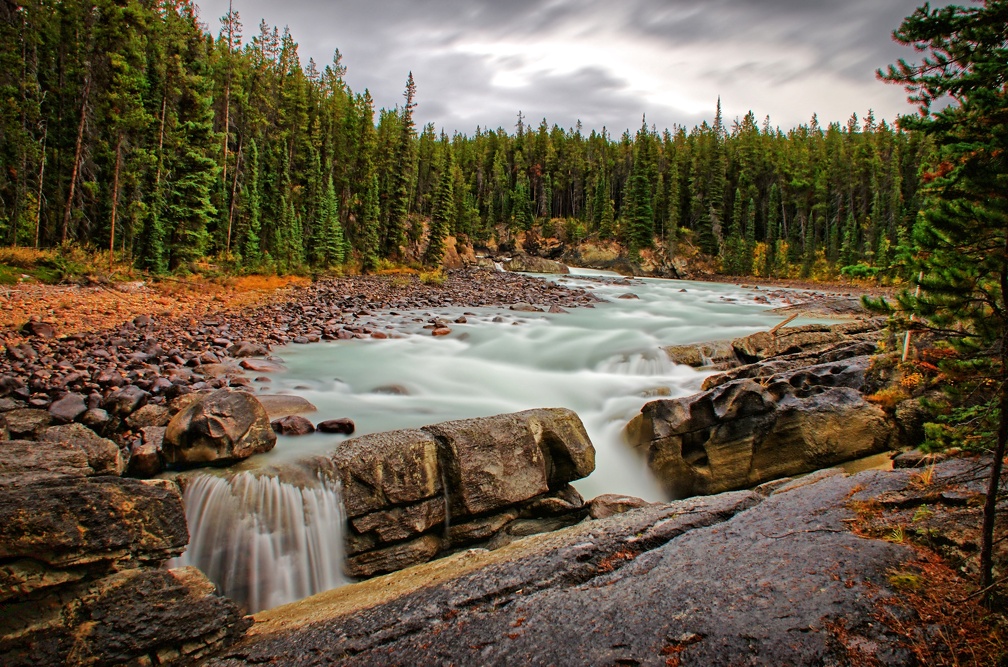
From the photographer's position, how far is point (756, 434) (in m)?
7.43

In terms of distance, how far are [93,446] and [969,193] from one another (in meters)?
8.17

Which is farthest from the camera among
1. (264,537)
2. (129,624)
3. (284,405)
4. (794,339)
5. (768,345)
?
(794,339)

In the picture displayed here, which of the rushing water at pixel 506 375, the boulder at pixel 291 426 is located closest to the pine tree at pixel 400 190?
the rushing water at pixel 506 375

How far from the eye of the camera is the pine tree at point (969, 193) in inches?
114

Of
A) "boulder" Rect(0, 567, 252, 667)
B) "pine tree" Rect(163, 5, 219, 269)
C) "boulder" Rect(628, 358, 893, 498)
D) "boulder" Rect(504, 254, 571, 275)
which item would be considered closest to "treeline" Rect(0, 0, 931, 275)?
"pine tree" Rect(163, 5, 219, 269)

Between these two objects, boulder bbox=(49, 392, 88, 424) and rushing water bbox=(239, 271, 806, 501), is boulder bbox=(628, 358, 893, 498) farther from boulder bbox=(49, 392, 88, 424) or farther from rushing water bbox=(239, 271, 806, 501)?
boulder bbox=(49, 392, 88, 424)

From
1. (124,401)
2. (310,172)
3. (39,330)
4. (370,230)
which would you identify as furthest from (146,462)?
(310,172)

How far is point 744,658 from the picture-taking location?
8.76ft

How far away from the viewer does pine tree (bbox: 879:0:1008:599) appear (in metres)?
2.89

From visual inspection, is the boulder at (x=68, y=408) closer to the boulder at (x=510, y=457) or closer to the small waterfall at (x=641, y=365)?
the boulder at (x=510, y=457)

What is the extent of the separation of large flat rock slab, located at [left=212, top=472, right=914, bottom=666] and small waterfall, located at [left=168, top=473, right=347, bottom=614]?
0.89 metres

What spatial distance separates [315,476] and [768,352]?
38.8ft

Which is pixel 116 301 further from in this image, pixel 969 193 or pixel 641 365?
pixel 969 193

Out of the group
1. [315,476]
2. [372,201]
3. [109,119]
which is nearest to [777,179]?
[372,201]
